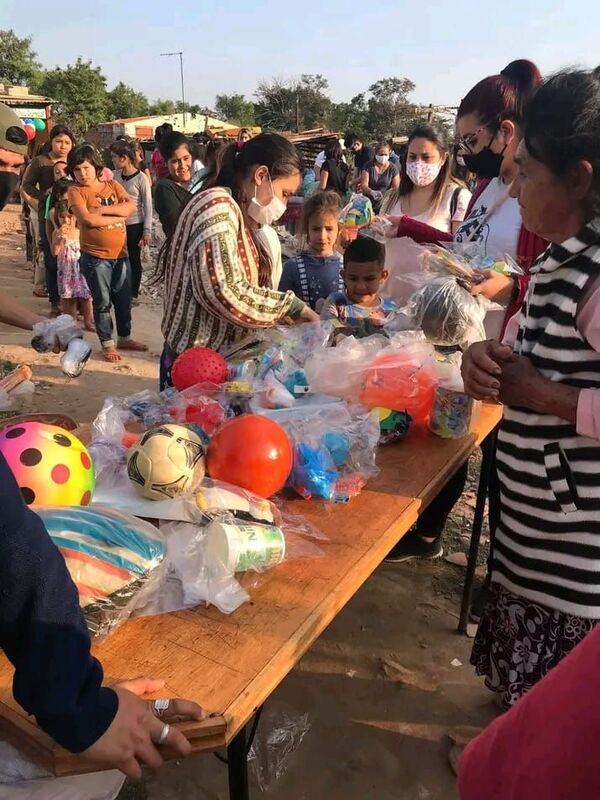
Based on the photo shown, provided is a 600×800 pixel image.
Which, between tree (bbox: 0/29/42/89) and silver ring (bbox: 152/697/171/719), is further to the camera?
tree (bbox: 0/29/42/89)

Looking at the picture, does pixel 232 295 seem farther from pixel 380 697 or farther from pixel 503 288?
pixel 380 697

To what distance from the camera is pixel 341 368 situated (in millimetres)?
2027

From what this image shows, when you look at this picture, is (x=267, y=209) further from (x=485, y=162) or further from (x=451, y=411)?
(x=451, y=411)

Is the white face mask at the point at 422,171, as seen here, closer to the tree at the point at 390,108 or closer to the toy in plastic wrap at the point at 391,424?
the toy in plastic wrap at the point at 391,424

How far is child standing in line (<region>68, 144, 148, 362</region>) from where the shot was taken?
576 centimetres

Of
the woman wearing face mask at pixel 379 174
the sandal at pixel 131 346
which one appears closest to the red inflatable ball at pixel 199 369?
the sandal at pixel 131 346

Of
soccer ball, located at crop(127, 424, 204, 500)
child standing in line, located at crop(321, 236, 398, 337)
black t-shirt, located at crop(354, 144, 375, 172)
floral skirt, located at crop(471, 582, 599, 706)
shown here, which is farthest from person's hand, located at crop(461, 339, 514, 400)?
black t-shirt, located at crop(354, 144, 375, 172)

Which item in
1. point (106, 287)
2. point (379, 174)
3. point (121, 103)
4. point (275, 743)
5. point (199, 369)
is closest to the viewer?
point (199, 369)

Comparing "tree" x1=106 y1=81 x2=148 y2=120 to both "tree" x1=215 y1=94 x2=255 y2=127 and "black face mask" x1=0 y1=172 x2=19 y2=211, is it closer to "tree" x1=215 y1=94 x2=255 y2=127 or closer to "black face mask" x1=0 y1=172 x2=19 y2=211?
"tree" x1=215 y1=94 x2=255 y2=127

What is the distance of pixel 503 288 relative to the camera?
2.02 meters

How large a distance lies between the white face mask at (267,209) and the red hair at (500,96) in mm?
837

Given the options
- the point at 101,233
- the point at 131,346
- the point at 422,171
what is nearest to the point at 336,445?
the point at 422,171

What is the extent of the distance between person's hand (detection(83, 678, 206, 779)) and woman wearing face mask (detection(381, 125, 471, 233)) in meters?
3.11

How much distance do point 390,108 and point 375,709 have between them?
66.0m
